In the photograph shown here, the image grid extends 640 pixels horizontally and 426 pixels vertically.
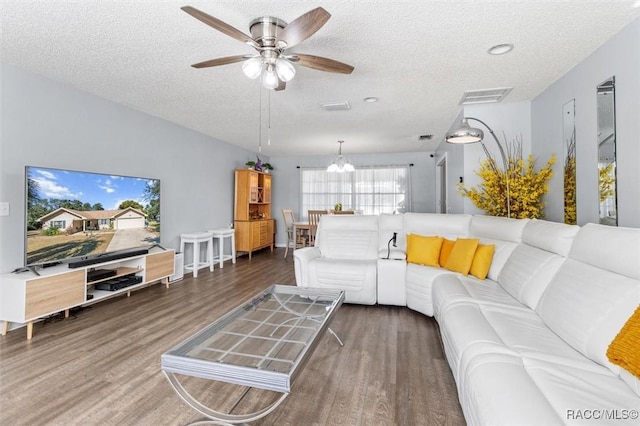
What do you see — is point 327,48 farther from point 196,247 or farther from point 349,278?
point 196,247

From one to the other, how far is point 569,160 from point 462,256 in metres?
1.45

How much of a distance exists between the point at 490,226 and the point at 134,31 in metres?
3.47

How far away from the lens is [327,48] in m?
2.40

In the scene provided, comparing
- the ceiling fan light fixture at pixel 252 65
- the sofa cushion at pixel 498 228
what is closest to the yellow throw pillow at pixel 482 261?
the sofa cushion at pixel 498 228

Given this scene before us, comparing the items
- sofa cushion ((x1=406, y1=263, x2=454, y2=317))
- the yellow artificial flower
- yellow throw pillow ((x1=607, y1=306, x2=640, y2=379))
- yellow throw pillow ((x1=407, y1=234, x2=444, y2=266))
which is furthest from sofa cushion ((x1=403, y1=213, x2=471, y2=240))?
yellow throw pillow ((x1=607, y1=306, x2=640, y2=379))

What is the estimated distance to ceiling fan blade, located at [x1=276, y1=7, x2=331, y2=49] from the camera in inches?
61.9

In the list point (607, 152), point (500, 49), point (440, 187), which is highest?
point (500, 49)

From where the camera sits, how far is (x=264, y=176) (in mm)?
6934

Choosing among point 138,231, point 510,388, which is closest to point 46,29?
point 138,231

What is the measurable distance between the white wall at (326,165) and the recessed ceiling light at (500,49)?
4748 mm

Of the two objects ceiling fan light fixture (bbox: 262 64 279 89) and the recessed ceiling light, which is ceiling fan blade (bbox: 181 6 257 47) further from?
the recessed ceiling light

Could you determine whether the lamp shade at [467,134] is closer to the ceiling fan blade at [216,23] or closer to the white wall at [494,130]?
the white wall at [494,130]

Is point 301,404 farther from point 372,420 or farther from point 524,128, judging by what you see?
point 524,128

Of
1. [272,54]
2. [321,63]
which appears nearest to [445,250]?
[321,63]
